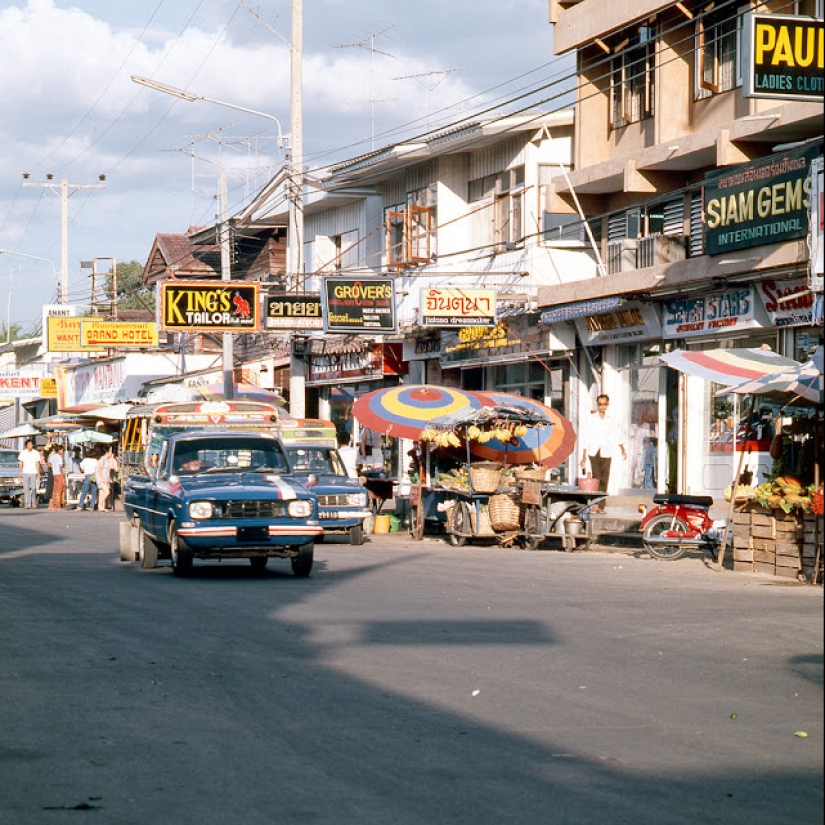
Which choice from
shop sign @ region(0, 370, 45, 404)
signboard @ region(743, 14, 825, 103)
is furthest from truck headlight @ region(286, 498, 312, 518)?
shop sign @ region(0, 370, 45, 404)

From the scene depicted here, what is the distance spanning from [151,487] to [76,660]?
8.30 metres

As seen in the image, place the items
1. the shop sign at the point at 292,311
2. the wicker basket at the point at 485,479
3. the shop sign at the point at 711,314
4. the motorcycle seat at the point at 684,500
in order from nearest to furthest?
the motorcycle seat at the point at 684,500, the wicker basket at the point at 485,479, the shop sign at the point at 711,314, the shop sign at the point at 292,311

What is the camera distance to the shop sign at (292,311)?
38.4m

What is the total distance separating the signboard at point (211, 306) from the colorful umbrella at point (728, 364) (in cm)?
2165

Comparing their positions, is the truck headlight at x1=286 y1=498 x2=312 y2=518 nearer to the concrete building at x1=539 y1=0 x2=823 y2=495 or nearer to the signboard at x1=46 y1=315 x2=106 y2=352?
the concrete building at x1=539 y1=0 x2=823 y2=495

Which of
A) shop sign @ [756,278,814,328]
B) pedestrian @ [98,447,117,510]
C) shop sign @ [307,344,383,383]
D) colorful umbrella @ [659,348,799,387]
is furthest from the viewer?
shop sign @ [307,344,383,383]

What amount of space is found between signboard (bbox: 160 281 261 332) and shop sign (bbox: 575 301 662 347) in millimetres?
11081

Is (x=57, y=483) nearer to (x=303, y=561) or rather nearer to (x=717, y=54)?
(x=717, y=54)

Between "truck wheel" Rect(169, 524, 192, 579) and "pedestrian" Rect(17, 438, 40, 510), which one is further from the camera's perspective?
"pedestrian" Rect(17, 438, 40, 510)

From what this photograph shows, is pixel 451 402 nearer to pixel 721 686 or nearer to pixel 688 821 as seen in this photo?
pixel 721 686

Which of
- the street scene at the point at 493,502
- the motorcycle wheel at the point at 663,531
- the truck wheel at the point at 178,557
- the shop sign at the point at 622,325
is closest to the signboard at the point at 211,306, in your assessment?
the street scene at the point at 493,502

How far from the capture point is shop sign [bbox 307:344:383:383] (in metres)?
42.0

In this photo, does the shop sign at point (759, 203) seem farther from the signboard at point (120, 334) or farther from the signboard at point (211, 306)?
the signboard at point (120, 334)

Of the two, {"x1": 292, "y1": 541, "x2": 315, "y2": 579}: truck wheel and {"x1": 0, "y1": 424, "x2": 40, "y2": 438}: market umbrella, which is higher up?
{"x1": 0, "y1": 424, "x2": 40, "y2": 438}: market umbrella
